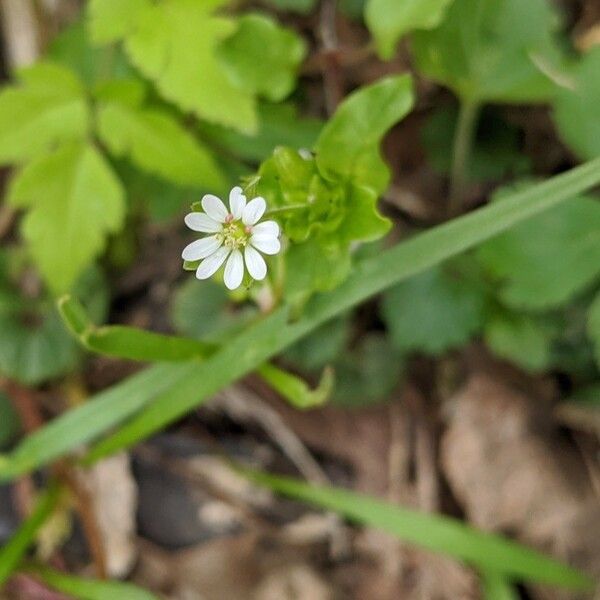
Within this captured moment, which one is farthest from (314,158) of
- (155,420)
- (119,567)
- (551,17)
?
(119,567)

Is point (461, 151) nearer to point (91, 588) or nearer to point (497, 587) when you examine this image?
point (497, 587)

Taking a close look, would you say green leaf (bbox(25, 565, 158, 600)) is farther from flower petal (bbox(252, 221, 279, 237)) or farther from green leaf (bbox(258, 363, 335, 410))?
flower petal (bbox(252, 221, 279, 237))

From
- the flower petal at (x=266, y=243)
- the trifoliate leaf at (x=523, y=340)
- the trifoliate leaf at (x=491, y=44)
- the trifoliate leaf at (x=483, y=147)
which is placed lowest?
the trifoliate leaf at (x=523, y=340)

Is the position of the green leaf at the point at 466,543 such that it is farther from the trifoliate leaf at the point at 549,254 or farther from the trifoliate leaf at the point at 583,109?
the trifoliate leaf at the point at 583,109

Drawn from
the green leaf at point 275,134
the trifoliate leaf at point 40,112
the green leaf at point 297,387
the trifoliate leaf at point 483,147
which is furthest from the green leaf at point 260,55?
the green leaf at point 297,387

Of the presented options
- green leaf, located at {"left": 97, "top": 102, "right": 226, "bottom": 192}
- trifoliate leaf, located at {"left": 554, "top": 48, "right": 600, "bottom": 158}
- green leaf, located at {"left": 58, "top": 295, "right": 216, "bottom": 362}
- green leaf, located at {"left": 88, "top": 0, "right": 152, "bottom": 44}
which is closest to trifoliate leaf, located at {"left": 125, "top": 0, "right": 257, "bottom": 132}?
green leaf, located at {"left": 88, "top": 0, "right": 152, "bottom": 44}
